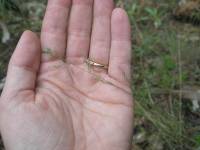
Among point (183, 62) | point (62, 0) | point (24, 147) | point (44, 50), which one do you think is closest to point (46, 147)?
point (24, 147)

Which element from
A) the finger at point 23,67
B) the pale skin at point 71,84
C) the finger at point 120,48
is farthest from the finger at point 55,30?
the finger at point 120,48

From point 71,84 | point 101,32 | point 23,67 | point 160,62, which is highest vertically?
point 101,32

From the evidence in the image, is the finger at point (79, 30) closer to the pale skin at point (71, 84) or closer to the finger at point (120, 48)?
the pale skin at point (71, 84)

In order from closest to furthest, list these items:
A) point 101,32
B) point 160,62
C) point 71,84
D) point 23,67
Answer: point 23,67 → point 71,84 → point 101,32 → point 160,62

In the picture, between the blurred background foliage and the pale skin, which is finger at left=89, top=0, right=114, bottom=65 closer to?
the pale skin

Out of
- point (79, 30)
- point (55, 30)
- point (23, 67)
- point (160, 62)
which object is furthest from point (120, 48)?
point (160, 62)

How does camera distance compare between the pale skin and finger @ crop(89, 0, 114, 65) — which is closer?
the pale skin

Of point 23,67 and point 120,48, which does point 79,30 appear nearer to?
point 120,48

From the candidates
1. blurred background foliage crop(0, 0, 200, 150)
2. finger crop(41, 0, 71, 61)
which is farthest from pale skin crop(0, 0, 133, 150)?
blurred background foliage crop(0, 0, 200, 150)
